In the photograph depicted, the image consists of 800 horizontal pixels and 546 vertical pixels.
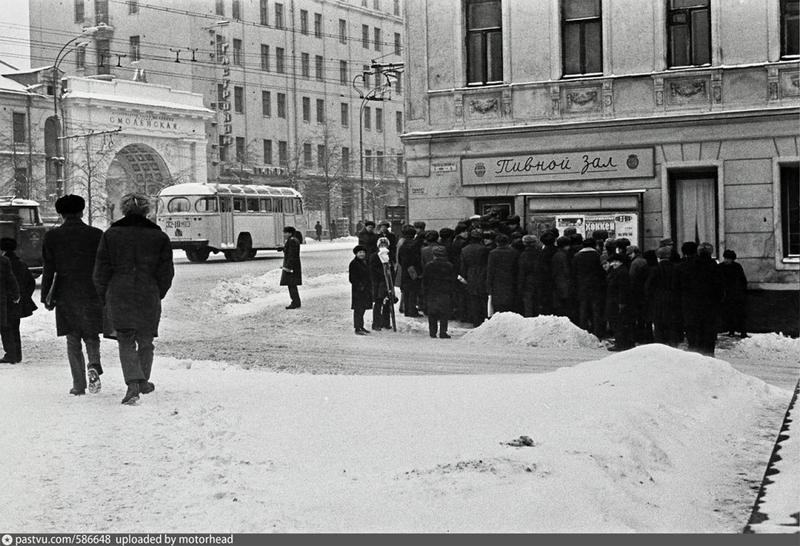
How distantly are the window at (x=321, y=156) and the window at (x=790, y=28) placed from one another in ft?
164

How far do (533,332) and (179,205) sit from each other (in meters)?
22.5

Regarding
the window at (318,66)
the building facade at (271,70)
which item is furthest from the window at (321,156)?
the window at (318,66)

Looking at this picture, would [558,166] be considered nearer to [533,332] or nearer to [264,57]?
[533,332]

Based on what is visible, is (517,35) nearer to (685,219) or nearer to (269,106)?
(685,219)

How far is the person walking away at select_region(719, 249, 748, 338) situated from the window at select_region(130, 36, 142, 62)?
4300 centimetres

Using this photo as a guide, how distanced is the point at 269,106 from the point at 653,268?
5380cm

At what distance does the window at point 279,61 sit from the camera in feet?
217

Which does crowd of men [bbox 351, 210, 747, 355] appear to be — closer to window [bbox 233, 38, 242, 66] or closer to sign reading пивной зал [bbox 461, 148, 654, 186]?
sign reading пивной зал [bbox 461, 148, 654, 186]

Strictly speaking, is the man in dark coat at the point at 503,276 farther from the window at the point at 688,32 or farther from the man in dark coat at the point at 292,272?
the window at the point at 688,32

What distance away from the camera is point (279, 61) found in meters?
66.6

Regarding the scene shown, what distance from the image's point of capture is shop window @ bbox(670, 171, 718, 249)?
65.8ft

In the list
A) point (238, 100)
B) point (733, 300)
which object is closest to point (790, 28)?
point (733, 300)

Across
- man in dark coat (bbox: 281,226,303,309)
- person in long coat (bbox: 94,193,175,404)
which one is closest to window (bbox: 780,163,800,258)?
man in dark coat (bbox: 281,226,303,309)

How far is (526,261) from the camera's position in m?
16.4
